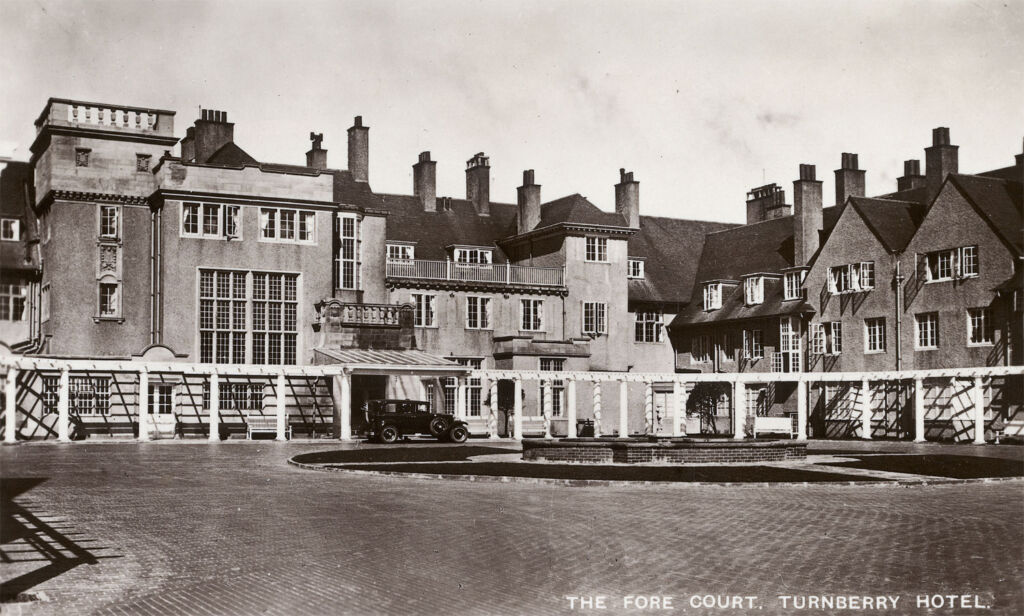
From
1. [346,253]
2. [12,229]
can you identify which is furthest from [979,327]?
[12,229]

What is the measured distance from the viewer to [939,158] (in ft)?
162

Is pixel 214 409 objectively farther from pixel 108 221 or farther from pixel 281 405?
pixel 108 221

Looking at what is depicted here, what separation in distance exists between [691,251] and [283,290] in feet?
79.6

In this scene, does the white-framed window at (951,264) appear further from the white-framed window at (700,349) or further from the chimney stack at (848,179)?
the white-framed window at (700,349)

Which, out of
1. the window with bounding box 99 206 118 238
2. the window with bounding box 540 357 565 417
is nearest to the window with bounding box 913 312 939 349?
the window with bounding box 540 357 565 417

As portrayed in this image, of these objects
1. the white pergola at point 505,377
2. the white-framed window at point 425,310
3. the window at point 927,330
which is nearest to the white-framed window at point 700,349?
the white pergola at point 505,377

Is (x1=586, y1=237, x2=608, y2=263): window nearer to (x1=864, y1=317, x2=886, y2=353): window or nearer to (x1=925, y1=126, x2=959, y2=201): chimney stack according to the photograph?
(x1=864, y1=317, x2=886, y2=353): window

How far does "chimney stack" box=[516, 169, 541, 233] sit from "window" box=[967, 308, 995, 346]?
819 inches

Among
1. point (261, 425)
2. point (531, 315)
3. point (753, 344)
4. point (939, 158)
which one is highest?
point (939, 158)

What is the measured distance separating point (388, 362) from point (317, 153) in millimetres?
13889

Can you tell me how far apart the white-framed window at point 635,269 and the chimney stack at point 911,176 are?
41.9ft

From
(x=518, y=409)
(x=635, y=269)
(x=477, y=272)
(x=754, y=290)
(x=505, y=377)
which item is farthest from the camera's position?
(x=635, y=269)

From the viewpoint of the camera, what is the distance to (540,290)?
53906 millimetres

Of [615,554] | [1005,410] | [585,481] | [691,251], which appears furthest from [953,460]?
[691,251]
